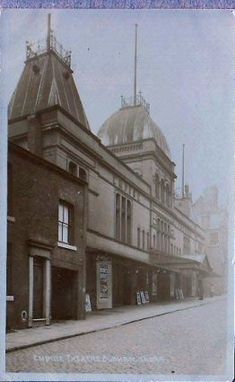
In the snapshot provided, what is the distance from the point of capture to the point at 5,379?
3955 mm

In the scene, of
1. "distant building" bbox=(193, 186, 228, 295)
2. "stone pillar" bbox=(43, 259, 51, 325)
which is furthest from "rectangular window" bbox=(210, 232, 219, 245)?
"stone pillar" bbox=(43, 259, 51, 325)

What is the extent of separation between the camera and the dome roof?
4285mm

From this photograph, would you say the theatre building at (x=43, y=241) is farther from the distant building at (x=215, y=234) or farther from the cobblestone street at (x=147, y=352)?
the distant building at (x=215, y=234)

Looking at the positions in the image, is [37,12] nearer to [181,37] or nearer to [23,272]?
[181,37]

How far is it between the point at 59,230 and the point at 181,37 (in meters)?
1.52

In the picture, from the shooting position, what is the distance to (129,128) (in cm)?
443

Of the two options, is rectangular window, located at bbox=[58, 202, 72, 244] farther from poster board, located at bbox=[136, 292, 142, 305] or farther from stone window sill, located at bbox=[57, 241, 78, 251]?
poster board, located at bbox=[136, 292, 142, 305]

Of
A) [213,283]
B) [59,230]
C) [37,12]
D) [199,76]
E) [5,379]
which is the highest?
[37,12]

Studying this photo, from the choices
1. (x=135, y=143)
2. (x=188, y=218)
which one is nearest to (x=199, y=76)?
(x=135, y=143)

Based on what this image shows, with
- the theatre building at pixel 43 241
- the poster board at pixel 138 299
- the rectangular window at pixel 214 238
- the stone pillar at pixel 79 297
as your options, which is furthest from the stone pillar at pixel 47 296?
the rectangular window at pixel 214 238

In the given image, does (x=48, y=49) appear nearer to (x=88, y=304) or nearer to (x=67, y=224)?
(x=67, y=224)

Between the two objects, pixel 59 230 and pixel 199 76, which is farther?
pixel 59 230

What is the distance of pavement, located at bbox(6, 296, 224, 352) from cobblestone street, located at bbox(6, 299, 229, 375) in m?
0.05

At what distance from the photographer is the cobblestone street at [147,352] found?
396 cm
